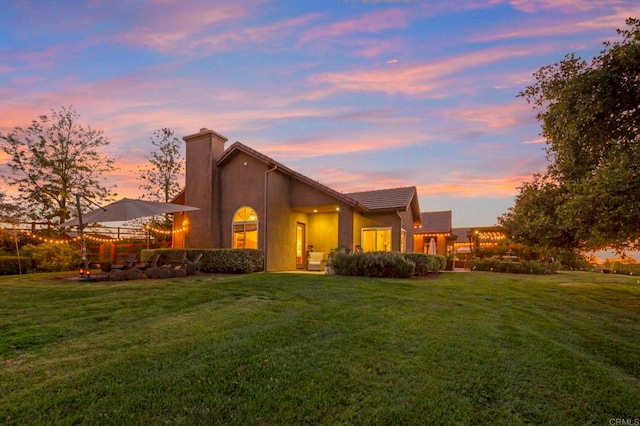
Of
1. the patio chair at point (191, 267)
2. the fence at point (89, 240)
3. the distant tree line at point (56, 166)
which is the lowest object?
the patio chair at point (191, 267)

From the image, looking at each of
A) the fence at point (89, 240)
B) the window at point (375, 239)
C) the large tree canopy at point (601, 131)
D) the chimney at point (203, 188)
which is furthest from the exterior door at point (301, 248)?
the large tree canopy at point (601, 131)

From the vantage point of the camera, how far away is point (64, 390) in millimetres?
2982

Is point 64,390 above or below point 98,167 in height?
below

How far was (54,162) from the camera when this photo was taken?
→ 2017 centimetres

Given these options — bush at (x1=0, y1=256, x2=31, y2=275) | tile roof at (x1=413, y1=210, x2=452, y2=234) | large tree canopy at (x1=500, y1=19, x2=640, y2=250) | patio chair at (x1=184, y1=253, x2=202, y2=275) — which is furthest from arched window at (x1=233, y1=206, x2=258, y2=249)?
tile roof at (x1=413, y1=210, x2=452, y2=234)

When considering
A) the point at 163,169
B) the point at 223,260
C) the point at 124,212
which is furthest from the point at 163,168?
the point at 223,260

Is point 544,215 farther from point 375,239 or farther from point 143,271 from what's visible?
point 143,271

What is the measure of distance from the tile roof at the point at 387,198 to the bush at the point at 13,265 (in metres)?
15.5

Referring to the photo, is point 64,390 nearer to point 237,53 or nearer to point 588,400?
point 588,400

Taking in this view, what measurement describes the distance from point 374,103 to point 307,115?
125 inches

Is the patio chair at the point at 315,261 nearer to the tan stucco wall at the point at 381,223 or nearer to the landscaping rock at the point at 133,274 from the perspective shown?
the tan stucco wall at the point at 381,223

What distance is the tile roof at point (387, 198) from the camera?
17.2 m

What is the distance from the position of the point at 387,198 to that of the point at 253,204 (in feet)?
24.8

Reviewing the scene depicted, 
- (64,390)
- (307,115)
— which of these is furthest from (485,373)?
(307,115)
